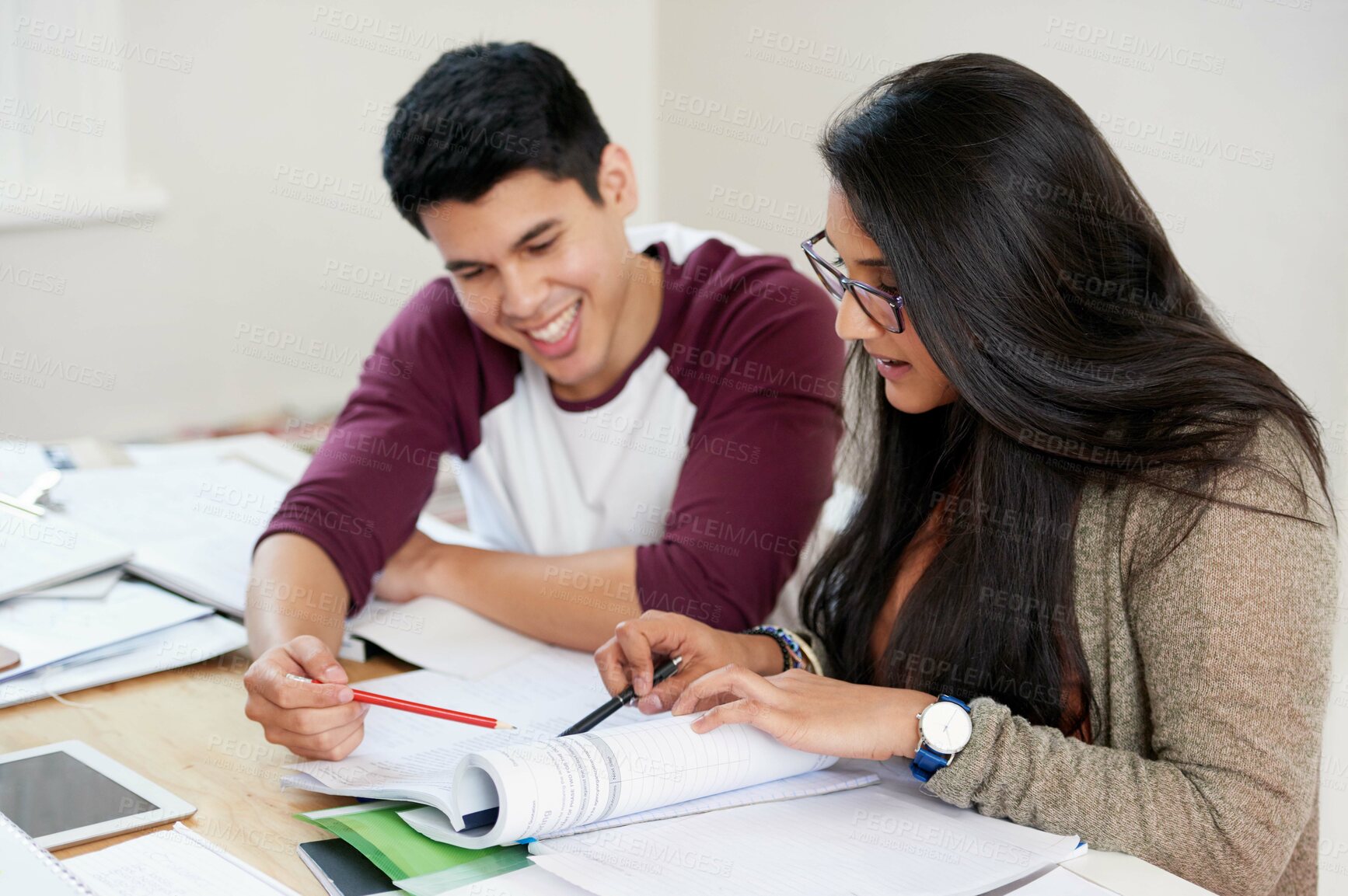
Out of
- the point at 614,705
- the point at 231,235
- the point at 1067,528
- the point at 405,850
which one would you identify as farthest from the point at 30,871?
the point at 231,235

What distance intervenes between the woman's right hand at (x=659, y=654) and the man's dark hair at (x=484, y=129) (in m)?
0.61

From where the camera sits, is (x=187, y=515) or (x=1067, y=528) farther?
(x=187, y=515)

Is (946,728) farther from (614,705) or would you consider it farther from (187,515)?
(187,515)

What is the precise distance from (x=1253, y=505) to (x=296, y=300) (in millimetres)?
2657

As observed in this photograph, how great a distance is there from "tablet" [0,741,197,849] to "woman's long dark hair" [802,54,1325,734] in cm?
70

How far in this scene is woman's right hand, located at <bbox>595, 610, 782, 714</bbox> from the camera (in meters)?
1.14

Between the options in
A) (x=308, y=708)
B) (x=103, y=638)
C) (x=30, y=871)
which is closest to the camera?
(x=30, y=871)

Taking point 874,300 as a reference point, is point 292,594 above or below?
below

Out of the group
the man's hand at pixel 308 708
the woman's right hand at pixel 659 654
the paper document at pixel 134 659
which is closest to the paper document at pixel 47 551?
the paper document at pixel 134 659

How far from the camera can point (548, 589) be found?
1433 mm

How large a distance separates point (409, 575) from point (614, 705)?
1.63 ft

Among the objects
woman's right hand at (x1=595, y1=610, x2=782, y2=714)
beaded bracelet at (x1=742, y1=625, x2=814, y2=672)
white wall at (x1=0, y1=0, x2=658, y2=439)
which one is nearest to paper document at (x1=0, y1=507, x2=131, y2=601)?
woman's right hand at (x1=595, y1=610, x2=782, y2=714)

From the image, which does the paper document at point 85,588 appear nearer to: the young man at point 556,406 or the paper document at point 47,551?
the paper document at point 47,551

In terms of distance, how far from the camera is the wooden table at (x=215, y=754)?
0.92 meters
